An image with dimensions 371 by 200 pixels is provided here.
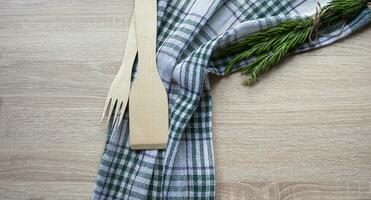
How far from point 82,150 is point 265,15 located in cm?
39

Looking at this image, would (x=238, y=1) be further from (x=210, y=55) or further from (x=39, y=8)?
(x=39, y=8)

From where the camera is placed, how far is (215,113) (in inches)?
26.2

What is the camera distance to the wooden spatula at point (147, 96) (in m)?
0.63

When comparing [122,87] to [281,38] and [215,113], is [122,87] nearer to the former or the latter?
[215,113]

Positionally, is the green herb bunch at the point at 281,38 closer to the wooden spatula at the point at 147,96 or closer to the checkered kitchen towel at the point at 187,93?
the checkered kitchen towel at the point at 187,93

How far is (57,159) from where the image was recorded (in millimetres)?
645

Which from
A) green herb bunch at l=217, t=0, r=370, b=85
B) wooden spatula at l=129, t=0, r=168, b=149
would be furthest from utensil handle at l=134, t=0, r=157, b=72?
green herb bunch at l=217, t=0, r=370, b=85

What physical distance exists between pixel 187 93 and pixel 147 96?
0.07 metres

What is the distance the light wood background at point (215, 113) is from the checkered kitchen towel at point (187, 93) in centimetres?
2

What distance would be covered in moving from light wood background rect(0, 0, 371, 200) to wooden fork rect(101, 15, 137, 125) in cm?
2

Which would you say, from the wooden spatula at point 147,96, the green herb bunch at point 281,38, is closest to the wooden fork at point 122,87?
the wooden spatula at point 147,96

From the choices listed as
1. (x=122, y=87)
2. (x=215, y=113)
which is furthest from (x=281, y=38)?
(x=122, y=87)

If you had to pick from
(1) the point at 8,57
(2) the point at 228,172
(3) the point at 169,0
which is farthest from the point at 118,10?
(2) the point at 228,172

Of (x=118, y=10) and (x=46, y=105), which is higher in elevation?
(x=118, y=10)
